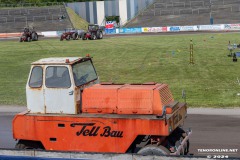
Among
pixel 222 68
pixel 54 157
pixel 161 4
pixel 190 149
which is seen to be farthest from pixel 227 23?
pixel 54 157

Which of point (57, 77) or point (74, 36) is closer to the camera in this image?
point (57, 77)

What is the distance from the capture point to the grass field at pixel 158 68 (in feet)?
Result: 73.2

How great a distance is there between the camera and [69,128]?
10578 mm

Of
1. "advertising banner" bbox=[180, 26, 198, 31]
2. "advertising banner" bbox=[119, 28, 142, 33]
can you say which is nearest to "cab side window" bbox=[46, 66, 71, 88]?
"advertising banner" bbox=[180, 26, 198, 31]

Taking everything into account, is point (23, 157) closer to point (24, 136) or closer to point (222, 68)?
point (24, 136)

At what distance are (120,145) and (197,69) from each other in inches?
772

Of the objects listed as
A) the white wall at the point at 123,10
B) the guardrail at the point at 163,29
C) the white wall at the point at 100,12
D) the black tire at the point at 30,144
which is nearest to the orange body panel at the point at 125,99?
the black tire at the point at 30,144

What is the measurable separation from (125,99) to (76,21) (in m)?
74.2

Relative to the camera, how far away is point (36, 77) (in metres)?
11.1

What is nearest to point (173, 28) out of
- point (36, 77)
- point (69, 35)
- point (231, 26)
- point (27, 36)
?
point (231, 26)

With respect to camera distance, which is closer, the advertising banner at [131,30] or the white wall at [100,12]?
the advertising banner at [131,30]

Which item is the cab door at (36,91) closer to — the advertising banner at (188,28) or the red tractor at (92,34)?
the red tractor at (92,34)

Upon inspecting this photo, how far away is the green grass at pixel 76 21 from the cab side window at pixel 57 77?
70421mm

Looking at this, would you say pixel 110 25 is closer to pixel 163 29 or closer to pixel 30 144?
pixel 163 29
